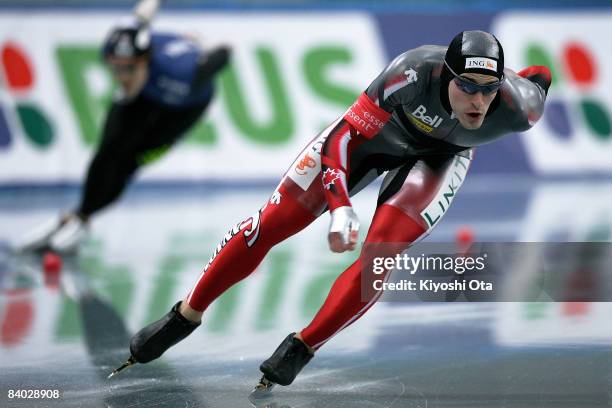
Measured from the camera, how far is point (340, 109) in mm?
12117

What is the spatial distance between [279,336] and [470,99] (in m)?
1.91

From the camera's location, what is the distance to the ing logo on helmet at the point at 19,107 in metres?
11.4

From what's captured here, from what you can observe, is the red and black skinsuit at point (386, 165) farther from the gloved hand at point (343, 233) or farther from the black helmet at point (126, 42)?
the black helmet at point (126, 42)

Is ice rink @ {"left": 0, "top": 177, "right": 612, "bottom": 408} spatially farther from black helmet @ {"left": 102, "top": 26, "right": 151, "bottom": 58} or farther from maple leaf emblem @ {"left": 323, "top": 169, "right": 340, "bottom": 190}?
black helmet @ {"left": 102, "top": 26, "right": 151, "bottom": 58}

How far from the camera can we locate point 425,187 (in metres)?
4.61

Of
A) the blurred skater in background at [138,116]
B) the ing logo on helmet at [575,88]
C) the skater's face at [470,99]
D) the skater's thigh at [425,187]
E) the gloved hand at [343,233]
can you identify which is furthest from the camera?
the ing logo on helmet at [575,88]

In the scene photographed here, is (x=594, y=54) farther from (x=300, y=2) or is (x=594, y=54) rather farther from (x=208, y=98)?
(x=208, y=98)

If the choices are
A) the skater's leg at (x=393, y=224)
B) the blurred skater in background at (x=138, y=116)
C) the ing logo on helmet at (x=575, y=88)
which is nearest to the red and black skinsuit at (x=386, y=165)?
the skater's leg at (x=393, y=224)

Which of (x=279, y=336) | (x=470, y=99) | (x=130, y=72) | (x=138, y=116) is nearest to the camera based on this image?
(x=470, y=99)

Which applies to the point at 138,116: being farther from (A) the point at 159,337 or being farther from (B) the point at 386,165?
(A) the point at 159,337

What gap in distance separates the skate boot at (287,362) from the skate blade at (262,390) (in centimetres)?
5

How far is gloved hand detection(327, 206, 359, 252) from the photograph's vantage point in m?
3.96

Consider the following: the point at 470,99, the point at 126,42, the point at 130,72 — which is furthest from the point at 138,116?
the point at 470,99

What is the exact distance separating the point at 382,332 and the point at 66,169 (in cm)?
688
